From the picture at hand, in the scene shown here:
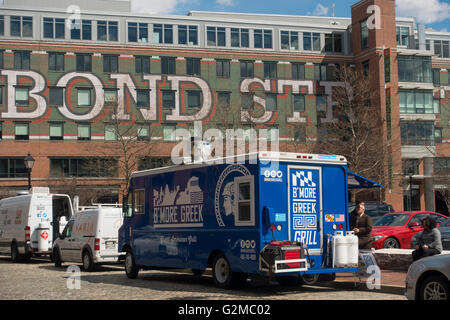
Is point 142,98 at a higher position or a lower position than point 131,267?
higher

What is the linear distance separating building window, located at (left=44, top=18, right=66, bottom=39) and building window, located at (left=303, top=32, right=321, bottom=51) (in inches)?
965

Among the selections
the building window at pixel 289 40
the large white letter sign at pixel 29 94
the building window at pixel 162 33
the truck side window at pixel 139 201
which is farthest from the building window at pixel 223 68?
the truck side window at pixel 139 201

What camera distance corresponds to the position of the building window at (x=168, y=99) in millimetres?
60344

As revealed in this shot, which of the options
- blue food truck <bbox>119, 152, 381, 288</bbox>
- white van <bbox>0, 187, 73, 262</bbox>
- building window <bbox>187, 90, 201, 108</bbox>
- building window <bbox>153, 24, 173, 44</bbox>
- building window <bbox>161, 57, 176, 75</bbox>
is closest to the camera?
blue food truck <bbox>119, 152, 381, 288</bbox>

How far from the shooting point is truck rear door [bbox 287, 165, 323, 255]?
42.7 feet

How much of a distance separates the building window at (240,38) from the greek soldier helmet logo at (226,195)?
5115 cm

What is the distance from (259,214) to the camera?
12648mm

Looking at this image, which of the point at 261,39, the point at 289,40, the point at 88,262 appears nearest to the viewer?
the point at 88,262

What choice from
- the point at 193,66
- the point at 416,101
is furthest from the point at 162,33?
the point at 416,101

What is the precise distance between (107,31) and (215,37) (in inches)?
423

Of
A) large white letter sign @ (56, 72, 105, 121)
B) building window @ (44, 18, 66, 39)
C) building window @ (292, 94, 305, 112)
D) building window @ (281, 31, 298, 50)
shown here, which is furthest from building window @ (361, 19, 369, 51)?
building window @ (44, 18, 66, 39)

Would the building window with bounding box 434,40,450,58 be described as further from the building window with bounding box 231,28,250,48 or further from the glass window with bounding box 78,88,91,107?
the glass window with bounding box 78,88,91,107

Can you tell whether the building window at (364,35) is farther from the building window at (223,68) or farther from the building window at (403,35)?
the building window at (223,68)

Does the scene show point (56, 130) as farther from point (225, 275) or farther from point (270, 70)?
point (225, 275)
